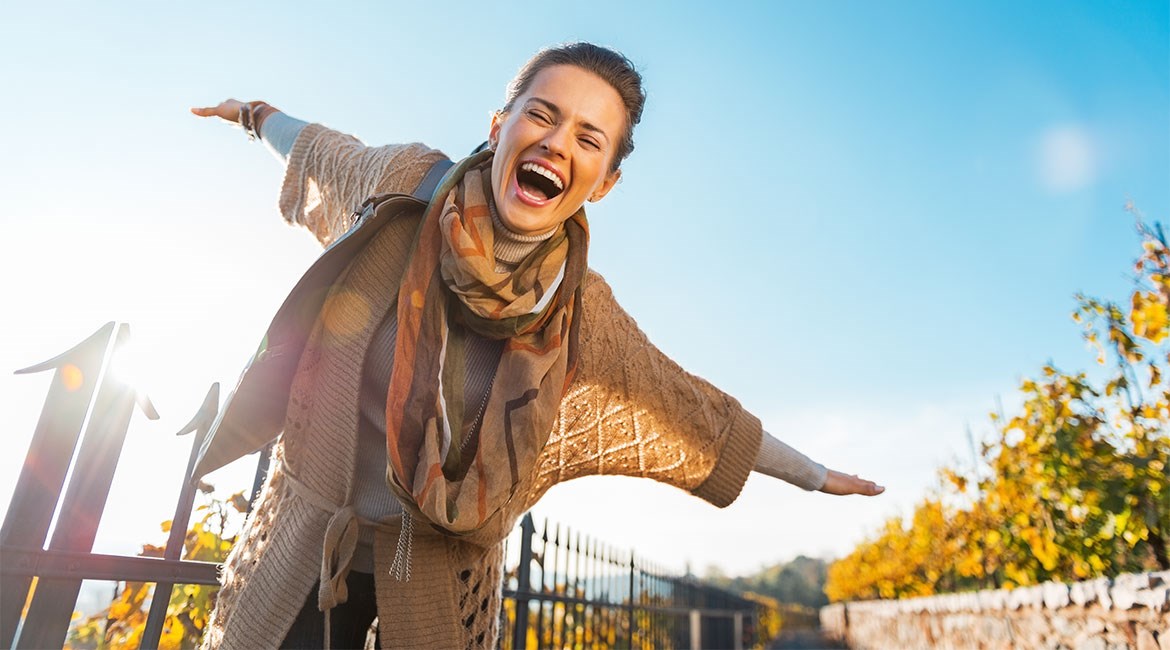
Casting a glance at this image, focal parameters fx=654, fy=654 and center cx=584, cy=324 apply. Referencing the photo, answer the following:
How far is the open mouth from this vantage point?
4.84 feet

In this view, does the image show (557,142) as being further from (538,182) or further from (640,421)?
(640,421)

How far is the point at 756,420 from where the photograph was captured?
6.42ft

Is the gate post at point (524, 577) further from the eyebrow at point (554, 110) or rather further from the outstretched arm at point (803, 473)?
the eyebrow at point (554, 110)

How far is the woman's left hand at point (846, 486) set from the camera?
6.51ft

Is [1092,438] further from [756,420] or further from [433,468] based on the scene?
[433,468]

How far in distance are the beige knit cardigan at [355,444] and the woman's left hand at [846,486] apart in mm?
276

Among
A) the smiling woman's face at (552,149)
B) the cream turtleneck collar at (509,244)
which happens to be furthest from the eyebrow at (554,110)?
the cream turtleneck collar at (509,244)

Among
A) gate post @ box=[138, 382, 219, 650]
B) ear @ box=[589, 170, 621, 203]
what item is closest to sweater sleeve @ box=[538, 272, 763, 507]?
ear @ box=[589, 170, 621, 203]

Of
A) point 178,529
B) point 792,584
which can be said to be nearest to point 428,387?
point 178,529

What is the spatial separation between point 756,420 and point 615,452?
45 cm

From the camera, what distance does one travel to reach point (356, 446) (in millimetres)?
1393

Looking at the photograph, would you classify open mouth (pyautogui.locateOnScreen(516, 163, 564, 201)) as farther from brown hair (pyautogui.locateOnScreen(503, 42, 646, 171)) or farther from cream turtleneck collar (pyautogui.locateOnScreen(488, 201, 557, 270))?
brown hair (pyautogui.locateOnScreen(503, 42, 646, 171))

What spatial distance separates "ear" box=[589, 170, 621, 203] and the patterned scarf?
231 millimetres

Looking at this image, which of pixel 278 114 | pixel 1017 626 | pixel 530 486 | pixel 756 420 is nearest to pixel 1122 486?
pixel 1017 626
